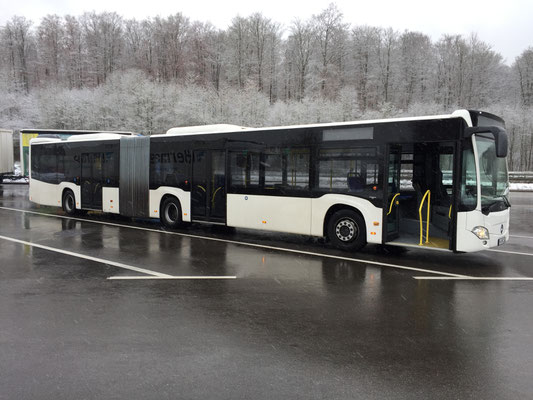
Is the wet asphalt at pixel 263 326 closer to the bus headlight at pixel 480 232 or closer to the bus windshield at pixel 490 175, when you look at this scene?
the bus headlight at pixel 480 232

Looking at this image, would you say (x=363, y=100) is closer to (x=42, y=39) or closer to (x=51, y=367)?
(x=42, y=39)

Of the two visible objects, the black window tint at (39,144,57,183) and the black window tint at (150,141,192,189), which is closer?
the black window tint at (150,141,192,189)

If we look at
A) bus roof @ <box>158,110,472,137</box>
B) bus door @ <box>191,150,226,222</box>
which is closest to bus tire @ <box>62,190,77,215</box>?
bus roof @ <box>158,110,472,137</box>

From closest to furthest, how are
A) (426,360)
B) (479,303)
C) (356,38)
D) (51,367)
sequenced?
(51,367)
(426,360)
(479,303)
(356,38)

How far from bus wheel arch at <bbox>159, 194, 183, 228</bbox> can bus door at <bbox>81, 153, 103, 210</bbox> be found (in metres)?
3.33

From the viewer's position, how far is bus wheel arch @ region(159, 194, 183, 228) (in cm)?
1385

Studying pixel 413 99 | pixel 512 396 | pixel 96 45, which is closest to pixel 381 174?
pixel 512 396

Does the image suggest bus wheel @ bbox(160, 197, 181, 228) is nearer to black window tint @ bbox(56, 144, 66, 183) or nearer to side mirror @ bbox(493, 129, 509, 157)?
black window tint @ bbox(56, 144, 66, 183)

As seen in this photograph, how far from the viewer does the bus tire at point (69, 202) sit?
56.6ft

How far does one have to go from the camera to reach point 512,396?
3701 mm

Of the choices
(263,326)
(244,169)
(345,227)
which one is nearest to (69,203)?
(244,169)

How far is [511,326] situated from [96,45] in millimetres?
81203

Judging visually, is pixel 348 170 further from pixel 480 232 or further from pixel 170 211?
pixel 170 211

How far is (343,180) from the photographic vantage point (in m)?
10.2
